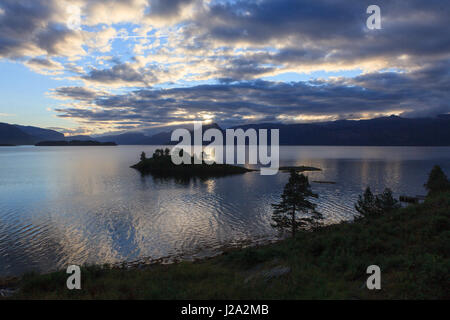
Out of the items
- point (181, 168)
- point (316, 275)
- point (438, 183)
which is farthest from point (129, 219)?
point (181, 168)

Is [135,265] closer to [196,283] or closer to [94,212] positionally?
[196,283]

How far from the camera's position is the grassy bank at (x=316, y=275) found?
1098 cm

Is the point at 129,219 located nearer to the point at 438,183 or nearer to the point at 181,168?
the point at 438,183

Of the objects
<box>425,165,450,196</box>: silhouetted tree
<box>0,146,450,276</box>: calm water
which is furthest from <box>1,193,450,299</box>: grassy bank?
<box>425,165,450,196</box>: silhouetted tree

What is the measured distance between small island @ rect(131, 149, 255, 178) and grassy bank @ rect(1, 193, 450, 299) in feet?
362

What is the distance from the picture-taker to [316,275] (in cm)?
1323

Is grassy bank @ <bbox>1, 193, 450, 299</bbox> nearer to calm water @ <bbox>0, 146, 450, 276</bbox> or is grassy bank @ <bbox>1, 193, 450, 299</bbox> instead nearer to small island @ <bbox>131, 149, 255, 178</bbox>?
calm water @ <bbox>0, 146, 450, 276</bbox>

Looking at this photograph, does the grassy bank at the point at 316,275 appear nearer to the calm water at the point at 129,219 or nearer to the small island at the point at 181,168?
the calm water at the point at 129,219

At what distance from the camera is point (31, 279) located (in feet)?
52.3

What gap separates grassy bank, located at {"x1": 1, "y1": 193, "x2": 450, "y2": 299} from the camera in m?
11.0

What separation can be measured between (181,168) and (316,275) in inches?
5061
